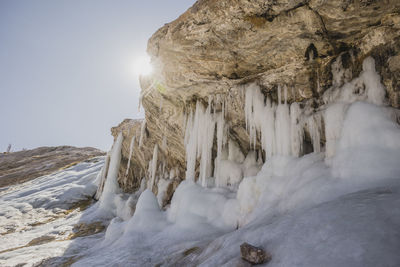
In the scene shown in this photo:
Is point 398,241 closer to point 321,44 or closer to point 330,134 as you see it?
point 330,134

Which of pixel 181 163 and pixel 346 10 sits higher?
pixel 346 10

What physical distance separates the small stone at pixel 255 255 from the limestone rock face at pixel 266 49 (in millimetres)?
5104

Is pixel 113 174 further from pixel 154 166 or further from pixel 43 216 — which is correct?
pixel 43 216

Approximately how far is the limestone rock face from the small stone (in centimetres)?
510

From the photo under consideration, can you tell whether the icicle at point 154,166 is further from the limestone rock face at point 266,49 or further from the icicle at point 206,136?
the icicle at point 206,136

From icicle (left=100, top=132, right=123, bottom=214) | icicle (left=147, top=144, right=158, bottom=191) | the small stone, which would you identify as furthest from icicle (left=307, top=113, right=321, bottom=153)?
icicle (left=100, top=132, right=123, bottom=214)

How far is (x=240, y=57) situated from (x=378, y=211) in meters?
5.63

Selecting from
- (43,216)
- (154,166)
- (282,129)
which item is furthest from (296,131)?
(43,216)

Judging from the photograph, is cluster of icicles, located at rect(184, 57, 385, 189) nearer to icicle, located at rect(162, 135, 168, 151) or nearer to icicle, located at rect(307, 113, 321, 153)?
icicle, located at rect(307, 113, 321, 153)

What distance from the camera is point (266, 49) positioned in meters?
6.87

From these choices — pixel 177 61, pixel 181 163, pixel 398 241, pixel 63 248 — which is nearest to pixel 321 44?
pixel 177 61

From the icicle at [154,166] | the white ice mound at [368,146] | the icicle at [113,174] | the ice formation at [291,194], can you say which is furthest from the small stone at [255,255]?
the icicle at [113,174]

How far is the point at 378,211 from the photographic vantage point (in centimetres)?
283

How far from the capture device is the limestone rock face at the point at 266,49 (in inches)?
219
